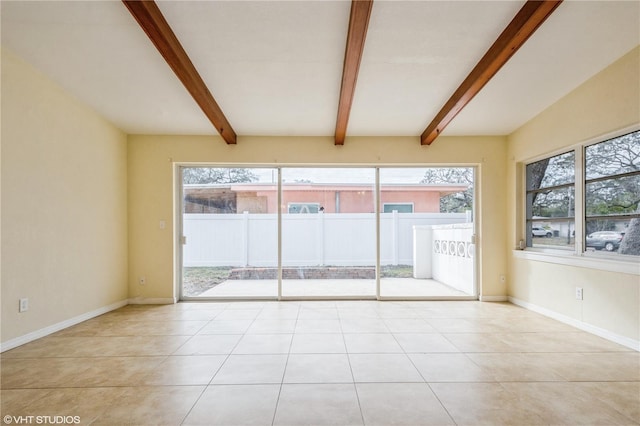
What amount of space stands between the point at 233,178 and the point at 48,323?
2.76 metres

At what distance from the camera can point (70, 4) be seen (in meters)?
2.37

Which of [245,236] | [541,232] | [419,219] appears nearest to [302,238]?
[245,236]

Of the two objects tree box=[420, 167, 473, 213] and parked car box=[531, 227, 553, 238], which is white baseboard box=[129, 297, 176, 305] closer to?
tree box=[420, 167, 473, 213]

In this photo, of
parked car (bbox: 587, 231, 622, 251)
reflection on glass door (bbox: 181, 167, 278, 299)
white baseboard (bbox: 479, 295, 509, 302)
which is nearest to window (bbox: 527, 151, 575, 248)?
parked car (bbox: 587, 231, 622, 251)

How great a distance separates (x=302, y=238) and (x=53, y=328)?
3100 millimetres

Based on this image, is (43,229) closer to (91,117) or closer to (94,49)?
(91,117)

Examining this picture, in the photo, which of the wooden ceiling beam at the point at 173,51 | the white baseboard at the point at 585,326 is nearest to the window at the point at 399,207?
the white baseboard at the point at 585,326

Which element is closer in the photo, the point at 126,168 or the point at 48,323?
the point at 48,323

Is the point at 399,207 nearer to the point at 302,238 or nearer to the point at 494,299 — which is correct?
the point at 302,238

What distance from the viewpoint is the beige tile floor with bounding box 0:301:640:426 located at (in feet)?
6.45

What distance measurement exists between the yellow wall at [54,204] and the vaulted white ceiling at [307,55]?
27 centimetres

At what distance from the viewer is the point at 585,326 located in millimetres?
3457

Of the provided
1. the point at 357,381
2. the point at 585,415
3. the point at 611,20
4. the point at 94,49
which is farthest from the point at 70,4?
the point at 585,415

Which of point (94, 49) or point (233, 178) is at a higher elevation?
point (94, 49)
